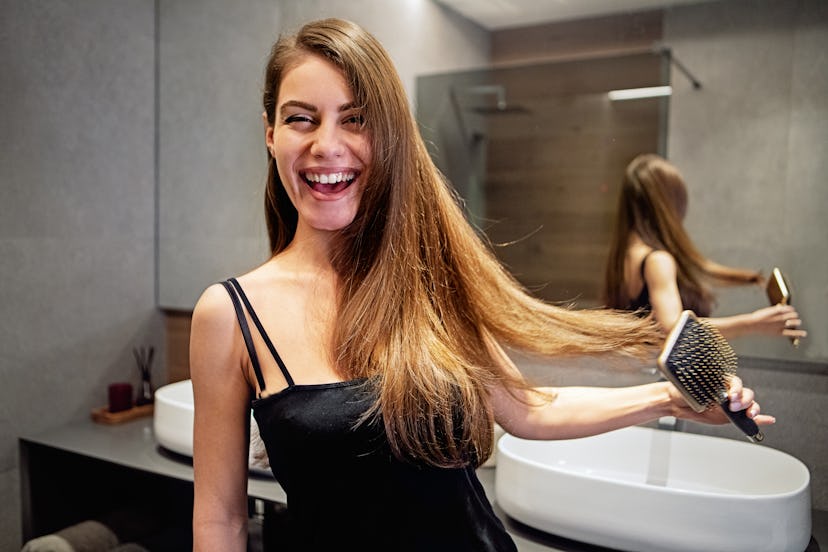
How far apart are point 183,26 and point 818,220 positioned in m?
1.83

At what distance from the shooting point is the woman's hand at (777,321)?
139 centimetres

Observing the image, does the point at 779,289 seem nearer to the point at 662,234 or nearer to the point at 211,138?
the point at 662,234

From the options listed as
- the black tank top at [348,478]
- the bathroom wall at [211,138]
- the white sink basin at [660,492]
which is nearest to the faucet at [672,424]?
the white sink basin at [660,492]

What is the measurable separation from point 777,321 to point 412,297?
0.83 meters

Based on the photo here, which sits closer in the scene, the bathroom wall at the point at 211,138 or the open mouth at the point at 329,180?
the open mouth at the point at 329,180

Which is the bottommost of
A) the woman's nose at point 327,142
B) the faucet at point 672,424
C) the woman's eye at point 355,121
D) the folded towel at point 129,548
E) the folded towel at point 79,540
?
the folded towel at point 129,548

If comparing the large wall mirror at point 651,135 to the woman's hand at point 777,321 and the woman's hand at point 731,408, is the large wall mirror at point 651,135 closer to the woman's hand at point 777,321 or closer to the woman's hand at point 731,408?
the woman's hand at point 777,321

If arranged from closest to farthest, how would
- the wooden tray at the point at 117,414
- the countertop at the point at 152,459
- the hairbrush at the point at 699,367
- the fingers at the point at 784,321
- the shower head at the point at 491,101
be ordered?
the hairbrush at the point at 699,367
the countertop at the point at 152,459
the fingers at the point at 784,321
the shower head at the point at 491,101
the wooden tray at the point at 117,414

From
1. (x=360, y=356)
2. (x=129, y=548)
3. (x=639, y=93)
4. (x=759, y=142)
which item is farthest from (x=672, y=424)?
(x=129, y=548)

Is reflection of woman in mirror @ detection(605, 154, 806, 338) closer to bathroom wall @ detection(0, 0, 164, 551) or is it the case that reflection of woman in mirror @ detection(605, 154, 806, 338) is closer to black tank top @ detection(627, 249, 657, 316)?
black tank top @ detection(627, 249, 657, 316)

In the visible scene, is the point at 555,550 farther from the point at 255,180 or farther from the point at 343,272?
the point at 255,180

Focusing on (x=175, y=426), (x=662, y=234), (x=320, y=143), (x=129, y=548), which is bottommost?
(x=129, y=548)

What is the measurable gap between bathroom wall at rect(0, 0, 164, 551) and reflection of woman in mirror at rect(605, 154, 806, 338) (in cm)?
147

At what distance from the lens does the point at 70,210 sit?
1.94 meters
